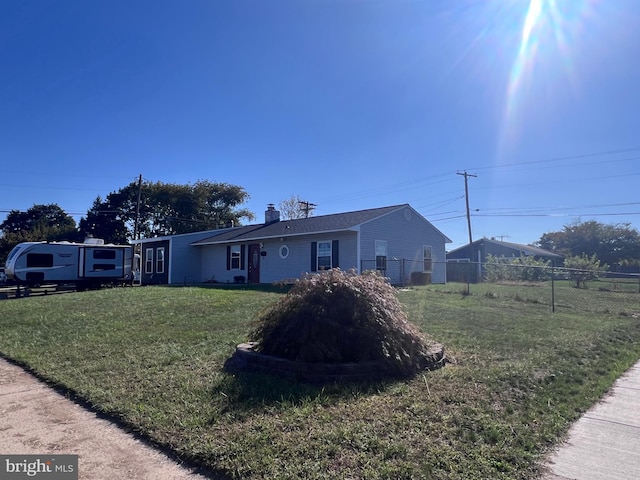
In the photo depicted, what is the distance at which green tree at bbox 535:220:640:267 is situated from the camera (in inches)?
1903

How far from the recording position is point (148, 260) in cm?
2692

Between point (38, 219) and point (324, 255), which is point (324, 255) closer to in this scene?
point (324, 255)

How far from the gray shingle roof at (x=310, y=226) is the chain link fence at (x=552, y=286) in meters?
4.28

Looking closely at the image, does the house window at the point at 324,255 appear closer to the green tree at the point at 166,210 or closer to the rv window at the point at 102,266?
the rv window at the point at 102,266

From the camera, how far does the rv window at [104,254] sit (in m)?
24.1

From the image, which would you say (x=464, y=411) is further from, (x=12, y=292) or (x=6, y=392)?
(x=12, y=292)

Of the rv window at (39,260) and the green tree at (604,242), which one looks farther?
the green tree at (604,242)

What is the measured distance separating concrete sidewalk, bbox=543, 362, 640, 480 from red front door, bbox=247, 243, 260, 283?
18.1 m

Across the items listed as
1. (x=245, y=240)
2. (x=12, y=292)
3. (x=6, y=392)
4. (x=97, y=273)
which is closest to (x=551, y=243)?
(x=245, y=240)

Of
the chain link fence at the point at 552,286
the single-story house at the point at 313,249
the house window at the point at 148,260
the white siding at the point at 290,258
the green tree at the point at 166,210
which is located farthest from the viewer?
the green tree at the point at 166,210

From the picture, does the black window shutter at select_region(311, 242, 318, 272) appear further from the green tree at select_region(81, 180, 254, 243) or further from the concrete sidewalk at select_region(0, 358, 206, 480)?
the green tree at select_region(81, 180, 254, 243)

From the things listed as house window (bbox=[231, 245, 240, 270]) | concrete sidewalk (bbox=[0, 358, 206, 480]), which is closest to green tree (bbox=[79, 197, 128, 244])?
house window (bbox=[231, 245, 240, 270])

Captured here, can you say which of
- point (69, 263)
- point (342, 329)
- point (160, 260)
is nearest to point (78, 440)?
point (342, 329)

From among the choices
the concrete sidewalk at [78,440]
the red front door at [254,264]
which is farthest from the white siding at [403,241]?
the concrete sidewalk at [78,440]
